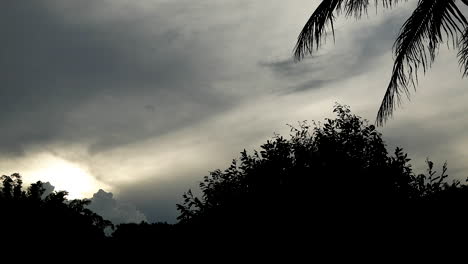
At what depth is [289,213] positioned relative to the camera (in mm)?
6805

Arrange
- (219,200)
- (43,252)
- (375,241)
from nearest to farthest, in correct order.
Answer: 1. (375,241)
2. (219,200)
3. (43,252)

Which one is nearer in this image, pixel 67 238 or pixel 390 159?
pixel 390 159

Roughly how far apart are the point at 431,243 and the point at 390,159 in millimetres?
1952

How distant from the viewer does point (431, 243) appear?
666 cm

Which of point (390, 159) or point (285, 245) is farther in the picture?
point (390, 159)

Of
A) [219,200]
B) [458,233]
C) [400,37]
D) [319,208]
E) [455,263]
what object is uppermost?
[400,37]

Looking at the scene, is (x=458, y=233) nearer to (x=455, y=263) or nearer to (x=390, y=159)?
(x=455, y=263)

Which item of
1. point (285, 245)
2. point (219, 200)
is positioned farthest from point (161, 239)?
point (285, 245)

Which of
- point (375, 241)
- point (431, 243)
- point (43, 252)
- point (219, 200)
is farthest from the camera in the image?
point (43, 252)

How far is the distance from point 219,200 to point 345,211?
3.19 metres

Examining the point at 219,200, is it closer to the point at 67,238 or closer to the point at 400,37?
the point at 400,37

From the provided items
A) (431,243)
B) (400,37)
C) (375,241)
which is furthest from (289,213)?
(400,37)

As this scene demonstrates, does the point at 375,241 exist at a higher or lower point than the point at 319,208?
lower

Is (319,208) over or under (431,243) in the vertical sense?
over
